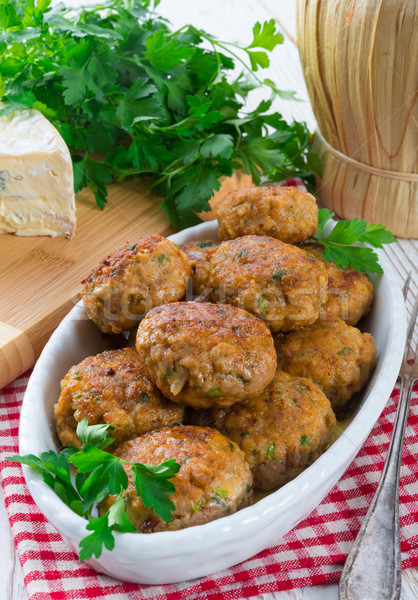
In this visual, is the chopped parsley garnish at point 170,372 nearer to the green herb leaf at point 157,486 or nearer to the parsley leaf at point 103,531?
the green herb leaf at point 157,486

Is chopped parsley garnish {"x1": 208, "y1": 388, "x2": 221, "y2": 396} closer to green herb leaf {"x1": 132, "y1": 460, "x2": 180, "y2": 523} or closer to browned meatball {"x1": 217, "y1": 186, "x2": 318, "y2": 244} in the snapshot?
green herb leaf {"x1": 132, "y1": 460, "x2": 180, "y2": 523}

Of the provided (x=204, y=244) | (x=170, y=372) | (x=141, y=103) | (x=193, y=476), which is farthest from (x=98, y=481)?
(x=141, y=103)

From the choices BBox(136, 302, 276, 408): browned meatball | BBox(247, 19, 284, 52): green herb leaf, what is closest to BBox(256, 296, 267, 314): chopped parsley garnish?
BBox(136, 302, 276, 408): browned meatball

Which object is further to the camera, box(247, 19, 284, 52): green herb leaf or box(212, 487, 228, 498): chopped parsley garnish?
box(247, 19, 284, 52): green herb leaf

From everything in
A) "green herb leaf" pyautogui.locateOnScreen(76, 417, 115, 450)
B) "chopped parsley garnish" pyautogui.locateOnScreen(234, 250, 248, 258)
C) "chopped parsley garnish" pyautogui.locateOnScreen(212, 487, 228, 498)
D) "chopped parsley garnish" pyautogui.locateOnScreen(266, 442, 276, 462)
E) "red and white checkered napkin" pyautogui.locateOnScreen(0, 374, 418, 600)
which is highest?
"chopped parsley garnish" pyautogui.locateOnScreen(234, 250, 248, 258)

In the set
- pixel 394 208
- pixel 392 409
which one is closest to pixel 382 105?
pixel 394 208

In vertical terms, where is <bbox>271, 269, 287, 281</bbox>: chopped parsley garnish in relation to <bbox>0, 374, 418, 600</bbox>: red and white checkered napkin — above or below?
above

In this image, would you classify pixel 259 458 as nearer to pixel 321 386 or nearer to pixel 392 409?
pixel 321 386

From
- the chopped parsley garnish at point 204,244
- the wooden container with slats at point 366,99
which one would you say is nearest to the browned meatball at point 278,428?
the chopped parsley garnish at point 204,244

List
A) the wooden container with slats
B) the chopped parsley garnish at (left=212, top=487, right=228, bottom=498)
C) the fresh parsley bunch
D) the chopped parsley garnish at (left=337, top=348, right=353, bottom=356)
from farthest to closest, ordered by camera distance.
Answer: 1. the fresh parsley bunch
2. the wooden container with slats
3. the chopped parsley garnish at (left=337, top=348, right=353, bottom=356)
4. the chopped parsley garnish at (left=212, top=487, right=228, bottom=498)
